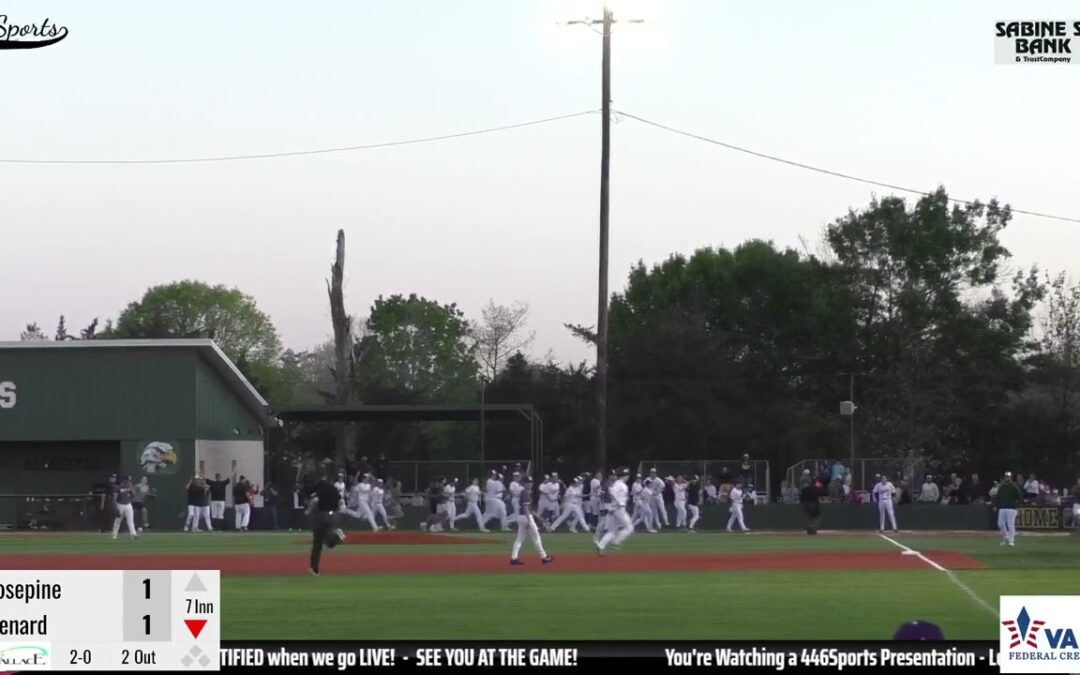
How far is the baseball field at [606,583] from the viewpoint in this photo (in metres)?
18.7

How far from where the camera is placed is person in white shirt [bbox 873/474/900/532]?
4572 centimetres

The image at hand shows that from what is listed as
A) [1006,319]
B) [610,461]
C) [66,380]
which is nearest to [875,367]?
[1006,319]

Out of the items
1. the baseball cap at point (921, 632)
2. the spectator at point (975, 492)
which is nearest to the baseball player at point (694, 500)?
the spectator at point (975, 492)

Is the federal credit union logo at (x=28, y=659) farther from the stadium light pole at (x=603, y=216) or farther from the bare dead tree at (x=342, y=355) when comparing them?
the bare dead tree at (x=342, y=355)

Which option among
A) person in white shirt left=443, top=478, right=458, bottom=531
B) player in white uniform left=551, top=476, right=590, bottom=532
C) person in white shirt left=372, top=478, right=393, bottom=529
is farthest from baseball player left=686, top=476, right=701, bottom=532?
person in white shirt left=372, top=478, right=393, bottom=529

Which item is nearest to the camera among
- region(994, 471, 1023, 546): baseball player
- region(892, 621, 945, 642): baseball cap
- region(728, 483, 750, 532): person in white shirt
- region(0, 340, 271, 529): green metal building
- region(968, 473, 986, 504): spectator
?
region(892, 621, 945, 642): baseball cap

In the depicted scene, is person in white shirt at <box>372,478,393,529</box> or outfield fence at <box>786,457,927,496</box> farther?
outfield fence at <box>786,457,927,496</box>

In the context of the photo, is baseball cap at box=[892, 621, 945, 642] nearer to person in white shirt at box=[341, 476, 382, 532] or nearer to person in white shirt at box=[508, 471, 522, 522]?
person in white shirt at box=[508, 471, 522, 522]

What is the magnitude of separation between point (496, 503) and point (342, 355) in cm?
1957

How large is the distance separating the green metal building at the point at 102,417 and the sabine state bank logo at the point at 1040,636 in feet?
139

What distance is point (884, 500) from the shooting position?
151 feet

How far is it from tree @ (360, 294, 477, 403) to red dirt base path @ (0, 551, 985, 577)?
66313mm

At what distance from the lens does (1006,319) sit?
7175 centimetres

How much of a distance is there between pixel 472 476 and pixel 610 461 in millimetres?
14430
